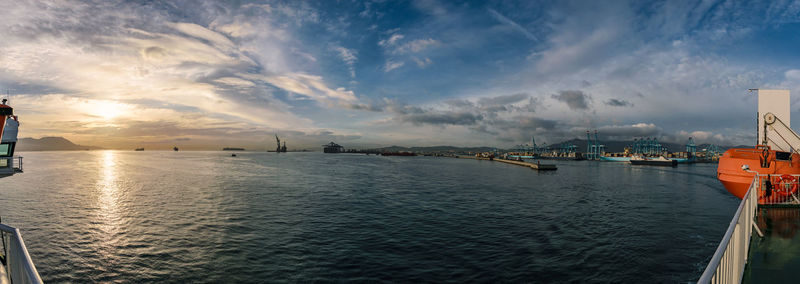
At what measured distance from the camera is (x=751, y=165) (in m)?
17.5

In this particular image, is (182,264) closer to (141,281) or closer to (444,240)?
(141,281)

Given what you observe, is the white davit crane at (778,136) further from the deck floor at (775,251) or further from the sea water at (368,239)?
the deck floor at (775,251)

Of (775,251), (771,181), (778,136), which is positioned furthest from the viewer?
(778,136)

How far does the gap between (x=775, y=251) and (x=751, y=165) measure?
1194cm

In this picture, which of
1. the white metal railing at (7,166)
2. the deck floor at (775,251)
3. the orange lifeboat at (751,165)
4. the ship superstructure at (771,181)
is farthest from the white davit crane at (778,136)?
the white metal railing at (7,166)

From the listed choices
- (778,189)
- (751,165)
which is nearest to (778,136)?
(751,165)

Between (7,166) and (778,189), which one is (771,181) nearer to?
(778,189)

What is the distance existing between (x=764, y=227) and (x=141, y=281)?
2417 centimetres

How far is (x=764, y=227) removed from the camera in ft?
39.8

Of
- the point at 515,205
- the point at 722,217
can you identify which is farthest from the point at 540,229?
the point at 722,217

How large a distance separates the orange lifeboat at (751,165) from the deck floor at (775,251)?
3.78 metres

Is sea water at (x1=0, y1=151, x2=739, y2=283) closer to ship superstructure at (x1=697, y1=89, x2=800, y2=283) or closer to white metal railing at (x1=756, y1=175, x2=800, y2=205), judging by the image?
ship superstructure at (x1=697, y1=89, x2=800, y2=283)

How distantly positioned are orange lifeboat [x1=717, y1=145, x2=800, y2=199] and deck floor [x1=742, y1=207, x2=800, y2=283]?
12.4ft

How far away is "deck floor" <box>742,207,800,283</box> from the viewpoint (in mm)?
7512
